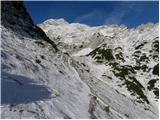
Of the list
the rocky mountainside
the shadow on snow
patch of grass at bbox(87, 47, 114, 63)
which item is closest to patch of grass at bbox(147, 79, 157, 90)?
the rocky mountainside

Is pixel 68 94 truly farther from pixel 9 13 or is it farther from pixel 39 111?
pixel 9 13

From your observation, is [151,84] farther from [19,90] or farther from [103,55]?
[19,90]

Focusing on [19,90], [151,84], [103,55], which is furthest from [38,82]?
[103,55]

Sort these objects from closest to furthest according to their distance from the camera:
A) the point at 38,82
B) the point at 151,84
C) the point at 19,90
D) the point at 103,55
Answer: the point at 19,90 < the point at 38,82 < the point at 151,84 < the point at 103,55

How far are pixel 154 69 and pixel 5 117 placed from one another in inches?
3306

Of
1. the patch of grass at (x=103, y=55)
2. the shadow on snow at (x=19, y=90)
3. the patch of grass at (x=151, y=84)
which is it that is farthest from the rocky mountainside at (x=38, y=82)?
the patch of grass at (x=103, y=55)

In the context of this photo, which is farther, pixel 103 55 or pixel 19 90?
pixel 103 55

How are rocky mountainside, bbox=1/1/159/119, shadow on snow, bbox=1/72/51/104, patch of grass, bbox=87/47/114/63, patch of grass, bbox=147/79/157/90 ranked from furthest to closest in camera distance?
patch of grass, bbox=87/47/114/63
patch of grass, bbox=147/79/157/90
rocky mountainside, bbox=1/1/159/119
shadow on snow, bbox=1/72/51/104

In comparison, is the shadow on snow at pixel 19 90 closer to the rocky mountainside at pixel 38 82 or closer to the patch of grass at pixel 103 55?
the rocky mountainside at pixel 38 82

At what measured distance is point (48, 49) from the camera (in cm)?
3791

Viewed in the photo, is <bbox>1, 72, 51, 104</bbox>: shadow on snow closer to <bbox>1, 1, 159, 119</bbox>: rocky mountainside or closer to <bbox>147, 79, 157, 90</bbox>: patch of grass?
<bbox>1, 1, 159, 119</bbox>: rocky mountainside

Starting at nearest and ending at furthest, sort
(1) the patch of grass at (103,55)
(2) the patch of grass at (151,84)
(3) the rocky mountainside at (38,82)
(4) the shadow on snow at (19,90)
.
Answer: (4) the shadow on snow at (19,90)
(3) the rocky mountainside at (38,82)
(2) the patch of grass at (151,84)
(1) the patch of grass at (103,55)

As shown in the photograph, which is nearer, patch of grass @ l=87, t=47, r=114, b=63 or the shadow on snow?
the shadow on snow

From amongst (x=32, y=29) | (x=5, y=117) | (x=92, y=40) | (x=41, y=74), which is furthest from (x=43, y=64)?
(x=92, y=40)
